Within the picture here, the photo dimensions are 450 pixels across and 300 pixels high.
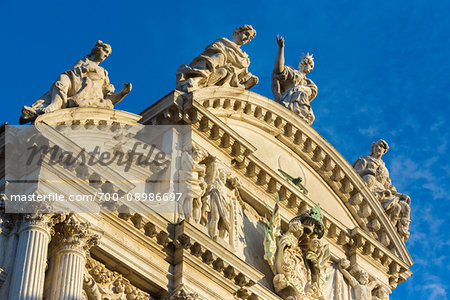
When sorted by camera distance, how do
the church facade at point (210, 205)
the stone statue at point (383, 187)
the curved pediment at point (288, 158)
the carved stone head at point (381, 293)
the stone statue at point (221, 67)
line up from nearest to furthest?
the church facade at point (210, 205) < the curved pediment at point (288, 158) < the stone statue at point (221, 67) < the carved stone head at point (381, 293) < the stone statue at point (383, 187)

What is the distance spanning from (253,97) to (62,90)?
5.18m

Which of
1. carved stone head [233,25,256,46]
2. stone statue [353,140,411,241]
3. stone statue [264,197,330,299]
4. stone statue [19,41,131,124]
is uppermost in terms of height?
carved stone head [233,25,256,46]

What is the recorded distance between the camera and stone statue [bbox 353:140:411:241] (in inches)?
1088

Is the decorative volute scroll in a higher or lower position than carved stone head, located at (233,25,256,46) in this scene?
lower

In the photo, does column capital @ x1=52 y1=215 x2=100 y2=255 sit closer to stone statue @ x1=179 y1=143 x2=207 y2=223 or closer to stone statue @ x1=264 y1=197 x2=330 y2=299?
stone statue @ x1=179 y1=143 x2=207 y2=223

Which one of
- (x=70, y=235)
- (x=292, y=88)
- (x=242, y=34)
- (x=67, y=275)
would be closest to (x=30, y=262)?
(x=67, y=275)

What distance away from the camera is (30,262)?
716 inches

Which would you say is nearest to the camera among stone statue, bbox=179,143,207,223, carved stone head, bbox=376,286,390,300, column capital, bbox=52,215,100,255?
column capital, bbox=52,215,100,255

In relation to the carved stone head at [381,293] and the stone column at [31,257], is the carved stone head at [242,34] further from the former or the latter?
the stone column at [31,257]

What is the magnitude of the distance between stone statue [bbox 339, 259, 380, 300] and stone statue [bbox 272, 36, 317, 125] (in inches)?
138

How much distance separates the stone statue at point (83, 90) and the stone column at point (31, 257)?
2297mm

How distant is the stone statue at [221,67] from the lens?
78.4 ft

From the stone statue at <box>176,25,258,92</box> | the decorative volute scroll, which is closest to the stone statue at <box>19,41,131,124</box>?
the stone statue at <box>176,25,258,92</box>

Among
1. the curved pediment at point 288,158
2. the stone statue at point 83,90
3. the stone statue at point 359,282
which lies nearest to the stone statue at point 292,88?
the curved pediment at point 288,158
